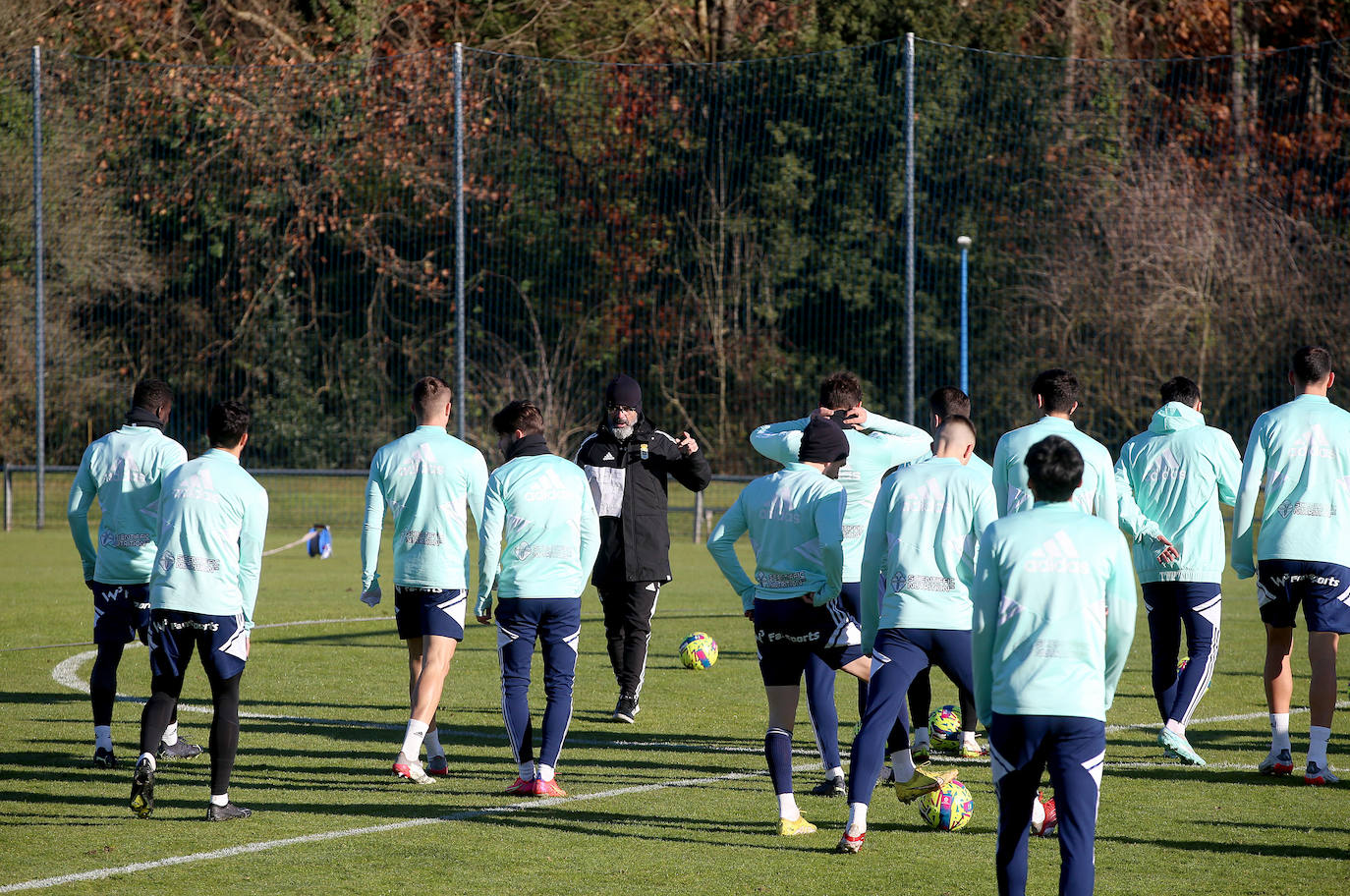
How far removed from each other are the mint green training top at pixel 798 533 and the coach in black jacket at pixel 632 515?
2.94 meters

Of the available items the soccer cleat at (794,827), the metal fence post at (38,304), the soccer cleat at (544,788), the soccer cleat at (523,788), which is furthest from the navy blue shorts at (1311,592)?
the metal fence post at (38,304)

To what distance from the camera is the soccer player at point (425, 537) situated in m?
7.92

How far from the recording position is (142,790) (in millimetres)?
6957

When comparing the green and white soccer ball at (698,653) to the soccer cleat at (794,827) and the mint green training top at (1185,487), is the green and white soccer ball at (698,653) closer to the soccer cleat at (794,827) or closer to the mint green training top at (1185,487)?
the mint green training top at (1185,487)

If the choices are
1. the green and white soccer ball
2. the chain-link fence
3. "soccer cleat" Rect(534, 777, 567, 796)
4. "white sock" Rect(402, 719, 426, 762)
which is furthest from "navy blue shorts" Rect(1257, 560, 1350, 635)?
the chain-link fence

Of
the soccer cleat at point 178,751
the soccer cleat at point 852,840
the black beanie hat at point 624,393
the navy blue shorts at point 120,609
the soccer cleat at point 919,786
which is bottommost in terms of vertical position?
the soccer cleat at point 178,751

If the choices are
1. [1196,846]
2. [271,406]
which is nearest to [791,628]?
[1196,846]

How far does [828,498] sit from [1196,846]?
2.12 metres

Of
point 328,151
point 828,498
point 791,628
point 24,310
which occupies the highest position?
point 328,151

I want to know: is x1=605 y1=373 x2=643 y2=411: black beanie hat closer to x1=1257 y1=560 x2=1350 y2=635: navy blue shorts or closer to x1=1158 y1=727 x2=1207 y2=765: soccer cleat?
x1=1158 y1=727 x2=1207 y2=765: soccer cleat

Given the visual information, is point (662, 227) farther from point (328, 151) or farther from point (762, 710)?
point (762, 710)

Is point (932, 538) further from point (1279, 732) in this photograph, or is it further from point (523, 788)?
point (1279, 732)

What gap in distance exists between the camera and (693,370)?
25.1 meters

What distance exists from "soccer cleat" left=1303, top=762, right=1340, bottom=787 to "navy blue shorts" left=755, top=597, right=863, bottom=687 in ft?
8.82
